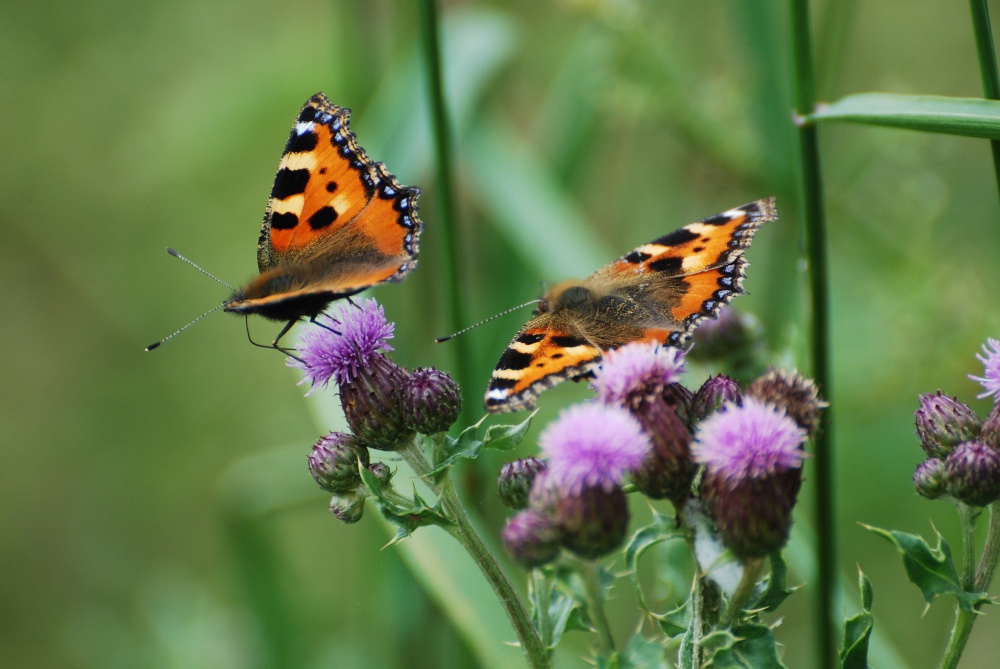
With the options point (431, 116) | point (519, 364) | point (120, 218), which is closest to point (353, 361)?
point (519, 364)

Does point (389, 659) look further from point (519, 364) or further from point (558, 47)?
point (558, 47)

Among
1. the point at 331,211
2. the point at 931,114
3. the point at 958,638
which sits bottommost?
the point at 958,638

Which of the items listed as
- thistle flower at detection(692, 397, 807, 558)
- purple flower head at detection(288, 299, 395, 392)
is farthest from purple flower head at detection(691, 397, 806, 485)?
purple flower head at detection(288, 299, 395, 392)

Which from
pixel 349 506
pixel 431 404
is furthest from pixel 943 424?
pixel 349 506

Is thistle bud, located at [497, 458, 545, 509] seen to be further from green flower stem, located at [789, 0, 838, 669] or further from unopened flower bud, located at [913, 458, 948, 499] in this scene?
unopened flower bud, located at [913, 458, 948, 499]

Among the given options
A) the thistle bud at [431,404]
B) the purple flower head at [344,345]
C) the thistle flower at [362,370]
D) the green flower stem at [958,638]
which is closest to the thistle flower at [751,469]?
the green flower stem at [958,638]

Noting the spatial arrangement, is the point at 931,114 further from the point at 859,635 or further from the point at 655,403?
the point at 859,635

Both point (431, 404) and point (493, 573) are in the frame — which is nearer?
point (493, 573)
